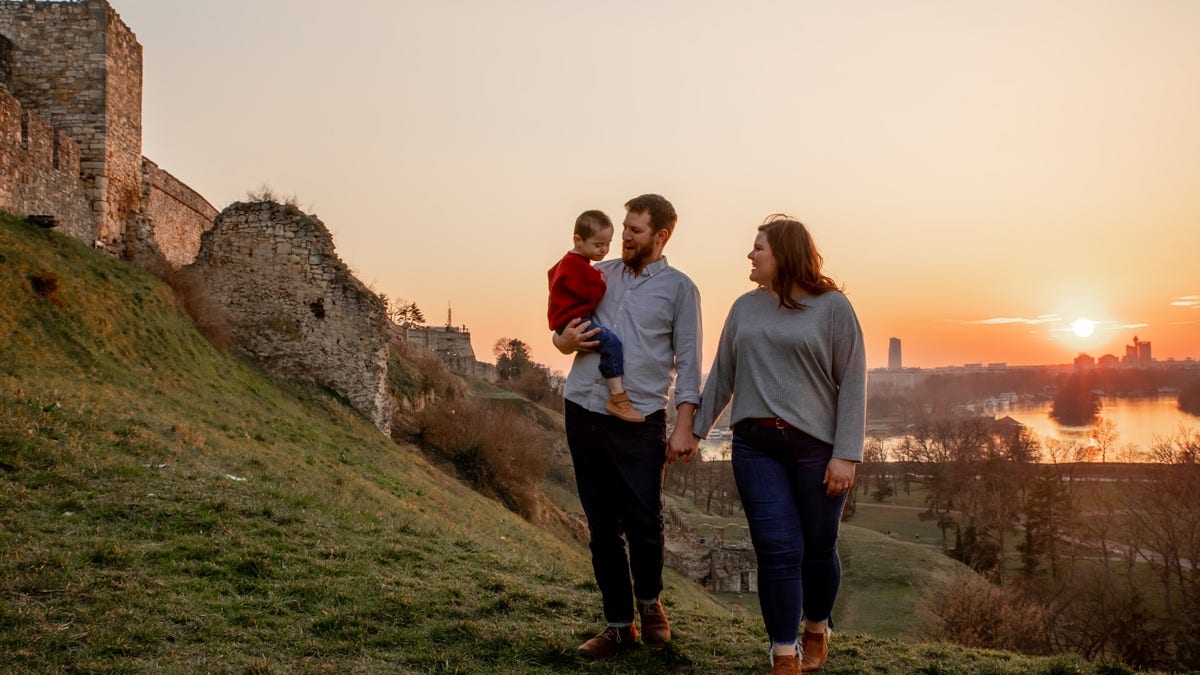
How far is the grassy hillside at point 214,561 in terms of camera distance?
4156 millimetres

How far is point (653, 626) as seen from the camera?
4473 mm

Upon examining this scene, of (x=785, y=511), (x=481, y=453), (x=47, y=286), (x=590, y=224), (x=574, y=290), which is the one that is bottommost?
(x=481, y=453)

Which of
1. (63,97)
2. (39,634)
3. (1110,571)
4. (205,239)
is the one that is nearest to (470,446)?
(205,239)

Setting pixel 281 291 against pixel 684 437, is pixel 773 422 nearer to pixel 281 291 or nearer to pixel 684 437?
pixel 684 437

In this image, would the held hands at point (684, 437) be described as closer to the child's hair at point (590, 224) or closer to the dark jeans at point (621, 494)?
the dark jeans at point (621, 494)

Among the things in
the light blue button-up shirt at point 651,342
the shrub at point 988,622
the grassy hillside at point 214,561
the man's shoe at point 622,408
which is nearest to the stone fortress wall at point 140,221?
the grassy hillside at point 214,561

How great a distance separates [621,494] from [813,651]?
4.46ft

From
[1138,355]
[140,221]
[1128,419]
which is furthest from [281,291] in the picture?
[1138,355]

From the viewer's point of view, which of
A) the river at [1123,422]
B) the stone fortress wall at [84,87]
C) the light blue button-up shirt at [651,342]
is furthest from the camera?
the river at [1123,422]

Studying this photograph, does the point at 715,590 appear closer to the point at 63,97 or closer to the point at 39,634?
the point at 63,97

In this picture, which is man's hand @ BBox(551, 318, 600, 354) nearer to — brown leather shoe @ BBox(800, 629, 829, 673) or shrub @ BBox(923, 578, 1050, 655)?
brown leather shoe @ BBox(800, 629, 829, 673)

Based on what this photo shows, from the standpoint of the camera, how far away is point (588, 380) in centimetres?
423

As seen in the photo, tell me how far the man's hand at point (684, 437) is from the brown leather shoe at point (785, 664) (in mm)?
1073

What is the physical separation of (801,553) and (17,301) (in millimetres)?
10794
